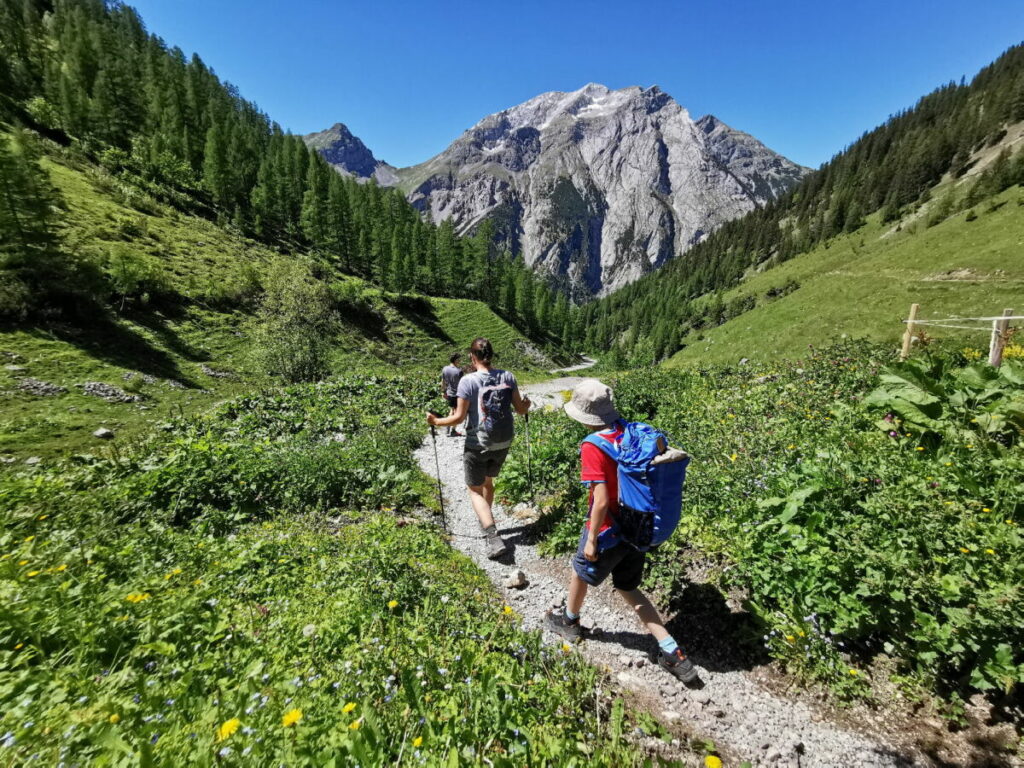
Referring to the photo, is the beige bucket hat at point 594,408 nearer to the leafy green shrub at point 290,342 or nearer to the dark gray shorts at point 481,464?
the dark gray shorts at point 481,464

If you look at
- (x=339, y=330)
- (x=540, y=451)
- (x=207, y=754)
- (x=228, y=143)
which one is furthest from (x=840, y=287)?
(x=228, y=143)

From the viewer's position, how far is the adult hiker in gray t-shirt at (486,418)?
6363mm

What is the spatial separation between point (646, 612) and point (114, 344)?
28719 millimetres

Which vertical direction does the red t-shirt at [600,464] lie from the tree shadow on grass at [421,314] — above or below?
below

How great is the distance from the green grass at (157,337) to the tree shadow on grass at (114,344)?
6 cm

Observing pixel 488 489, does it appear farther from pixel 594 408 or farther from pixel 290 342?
pixel 290 342

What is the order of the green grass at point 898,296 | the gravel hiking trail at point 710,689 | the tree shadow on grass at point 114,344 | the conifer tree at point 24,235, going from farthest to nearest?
the green grass at point 898,296
the tree shadow on grass at point 114,344
the conifer tree at point 24,235
the gravel hiking trail at point 710,689

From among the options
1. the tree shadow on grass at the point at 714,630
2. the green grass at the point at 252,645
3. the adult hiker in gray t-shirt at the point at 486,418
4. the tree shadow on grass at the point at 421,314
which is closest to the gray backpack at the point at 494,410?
the adult hiker in gray t-shirt at the point at 486,418

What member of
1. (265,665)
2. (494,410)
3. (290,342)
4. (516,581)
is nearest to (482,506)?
(516,581)

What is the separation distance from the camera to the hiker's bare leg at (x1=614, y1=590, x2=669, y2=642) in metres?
4.20

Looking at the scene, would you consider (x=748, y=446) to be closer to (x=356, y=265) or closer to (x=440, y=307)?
(x=440, y=307)

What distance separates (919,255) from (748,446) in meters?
47.3

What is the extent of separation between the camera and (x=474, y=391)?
6.47 m

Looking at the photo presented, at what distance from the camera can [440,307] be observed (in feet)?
208
